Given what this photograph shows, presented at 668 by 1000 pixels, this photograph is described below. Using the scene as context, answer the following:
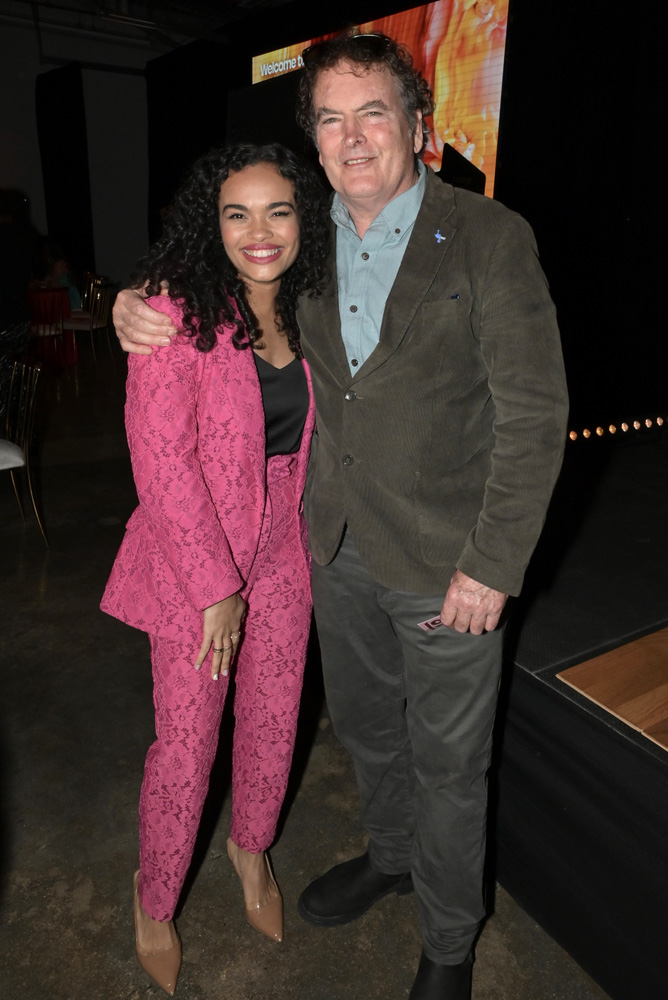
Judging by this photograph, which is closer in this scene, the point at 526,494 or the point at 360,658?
the point at 526,494

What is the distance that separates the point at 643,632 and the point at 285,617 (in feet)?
3.04

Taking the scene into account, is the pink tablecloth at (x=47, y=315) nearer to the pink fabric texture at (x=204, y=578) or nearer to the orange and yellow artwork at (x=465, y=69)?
the orange and yellow artwork at (x=465, y=69)

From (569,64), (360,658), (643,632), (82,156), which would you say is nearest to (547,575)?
(643,632)

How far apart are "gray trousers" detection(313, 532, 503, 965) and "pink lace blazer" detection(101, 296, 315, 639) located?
0.23m

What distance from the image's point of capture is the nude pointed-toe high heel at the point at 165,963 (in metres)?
1.53

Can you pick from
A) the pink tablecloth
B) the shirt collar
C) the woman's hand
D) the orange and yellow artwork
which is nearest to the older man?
the shirt collar

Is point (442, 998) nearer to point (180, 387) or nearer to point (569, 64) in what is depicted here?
point (180, 387)

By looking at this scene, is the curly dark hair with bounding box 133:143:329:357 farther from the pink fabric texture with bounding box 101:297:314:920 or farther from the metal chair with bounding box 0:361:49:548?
the metal chair with bounding box 0:361:49:548

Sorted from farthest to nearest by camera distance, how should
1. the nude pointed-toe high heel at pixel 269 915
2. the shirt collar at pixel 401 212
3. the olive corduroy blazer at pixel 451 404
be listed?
the nude pointed-toe high heel at pixel 269 915 < the shirt collar at pixel 401 212 < the olive corduroy blazer at pixel 451 404

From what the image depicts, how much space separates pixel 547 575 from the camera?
220 cm

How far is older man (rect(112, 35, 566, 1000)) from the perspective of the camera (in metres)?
1.14

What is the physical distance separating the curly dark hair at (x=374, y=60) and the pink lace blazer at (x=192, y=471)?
466mm

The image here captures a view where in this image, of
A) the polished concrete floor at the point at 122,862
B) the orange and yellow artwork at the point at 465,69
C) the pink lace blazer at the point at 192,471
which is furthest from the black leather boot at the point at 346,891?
the orange and yellow artwork at the point at 465,69

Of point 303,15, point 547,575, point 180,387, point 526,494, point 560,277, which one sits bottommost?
point 547,575
